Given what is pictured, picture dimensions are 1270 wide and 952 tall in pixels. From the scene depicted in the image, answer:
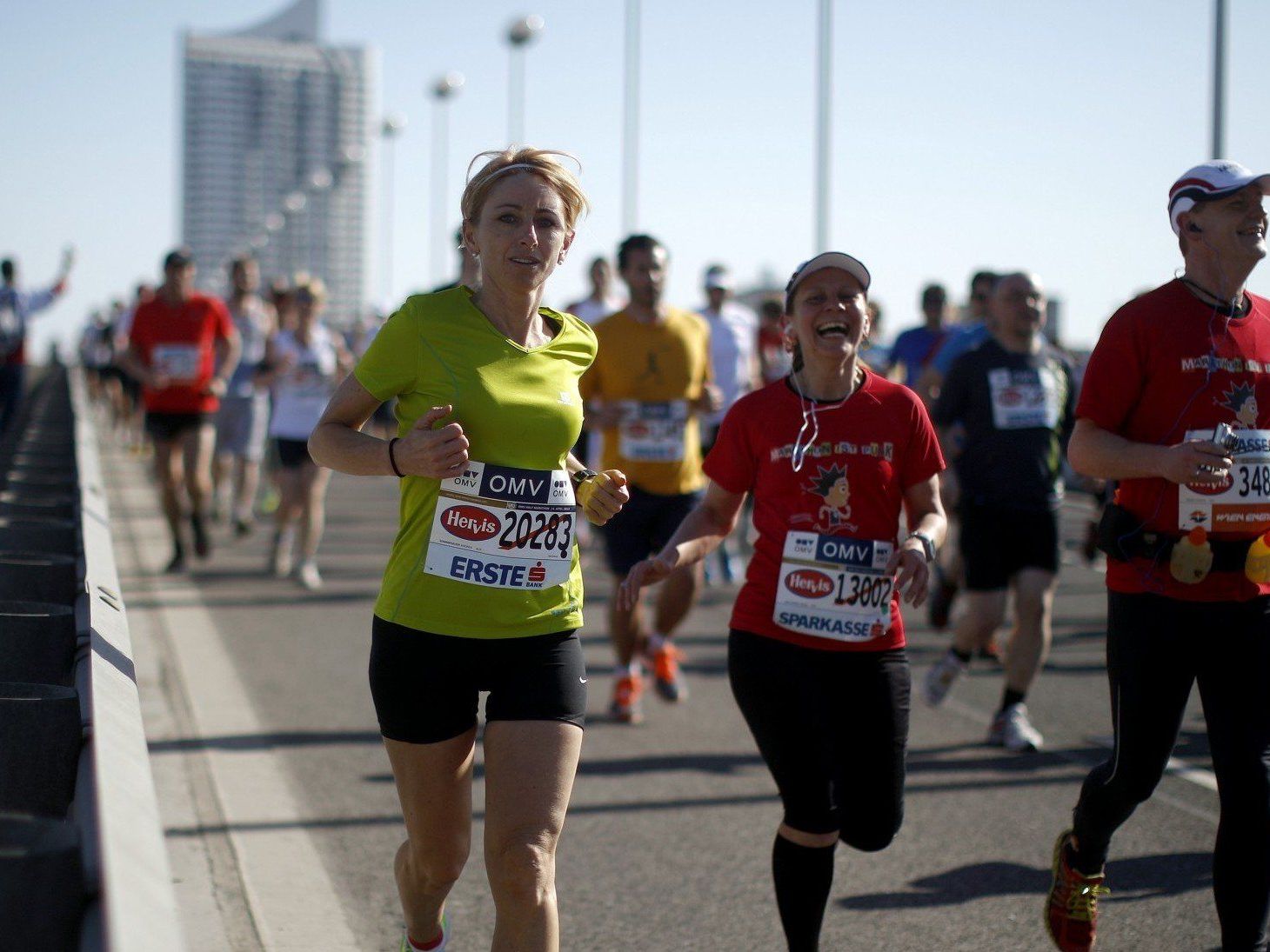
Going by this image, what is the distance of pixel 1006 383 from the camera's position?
7223mm

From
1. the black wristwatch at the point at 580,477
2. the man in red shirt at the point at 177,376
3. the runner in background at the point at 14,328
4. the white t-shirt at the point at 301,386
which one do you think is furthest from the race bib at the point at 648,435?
the runner in background at the point at 14,328

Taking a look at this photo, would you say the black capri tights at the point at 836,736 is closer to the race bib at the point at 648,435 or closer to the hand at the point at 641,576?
the hand at the point at 641,576

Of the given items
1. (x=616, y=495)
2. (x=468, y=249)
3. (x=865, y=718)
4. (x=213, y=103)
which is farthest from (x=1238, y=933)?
(x=213, y=103)

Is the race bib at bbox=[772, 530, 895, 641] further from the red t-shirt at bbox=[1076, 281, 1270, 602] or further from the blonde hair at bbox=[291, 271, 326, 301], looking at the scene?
the blonde hair at bbox=[291, 271, 326, 301]

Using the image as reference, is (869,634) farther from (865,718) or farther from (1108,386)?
(1108,386)

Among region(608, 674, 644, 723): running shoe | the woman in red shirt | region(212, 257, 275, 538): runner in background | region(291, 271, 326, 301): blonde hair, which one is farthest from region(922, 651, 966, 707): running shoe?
region(212, 257, 275, 538): runner in background

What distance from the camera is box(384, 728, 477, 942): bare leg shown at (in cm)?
353

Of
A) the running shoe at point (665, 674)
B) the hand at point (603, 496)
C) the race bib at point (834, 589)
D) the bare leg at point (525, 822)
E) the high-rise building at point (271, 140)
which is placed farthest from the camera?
the high-rise building at point (271, 140)

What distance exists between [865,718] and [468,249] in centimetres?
153

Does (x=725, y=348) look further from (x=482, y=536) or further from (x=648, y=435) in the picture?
(x=482, y=536)

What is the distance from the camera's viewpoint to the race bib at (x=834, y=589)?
4.01 metres

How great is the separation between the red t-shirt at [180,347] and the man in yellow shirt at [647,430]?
4.94m

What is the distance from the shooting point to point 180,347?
11766 millimetres

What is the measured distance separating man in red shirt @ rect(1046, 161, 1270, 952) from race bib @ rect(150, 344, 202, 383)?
8.80 meters
